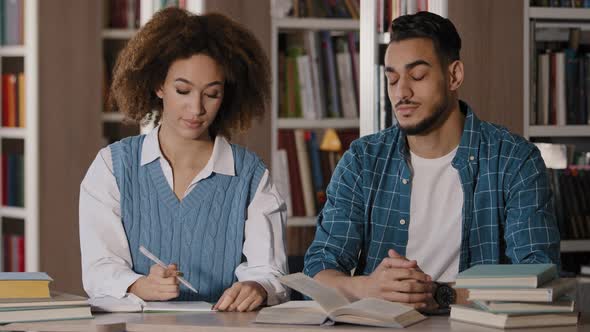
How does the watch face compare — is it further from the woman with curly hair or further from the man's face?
the man's face

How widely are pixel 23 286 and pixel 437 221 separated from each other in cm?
104

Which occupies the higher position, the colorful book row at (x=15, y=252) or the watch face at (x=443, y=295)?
the watch face at (x=443, y=295)

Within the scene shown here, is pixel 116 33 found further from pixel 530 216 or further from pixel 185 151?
pixel 530 216

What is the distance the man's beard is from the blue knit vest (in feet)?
1.42

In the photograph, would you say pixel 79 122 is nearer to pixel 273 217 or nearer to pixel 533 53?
pixel 533 53

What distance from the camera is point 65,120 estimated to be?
4.97 m

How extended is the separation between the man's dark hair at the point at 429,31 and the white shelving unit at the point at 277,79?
1.59 meters

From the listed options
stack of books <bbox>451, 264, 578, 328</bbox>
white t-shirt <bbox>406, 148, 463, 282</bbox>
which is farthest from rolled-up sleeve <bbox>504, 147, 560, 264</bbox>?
stack of books <bbox>451, 264, 578, 328</bbox>

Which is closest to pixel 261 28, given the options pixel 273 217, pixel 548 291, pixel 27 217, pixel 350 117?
pixel 350 117

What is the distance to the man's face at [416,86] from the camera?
2.75 metres

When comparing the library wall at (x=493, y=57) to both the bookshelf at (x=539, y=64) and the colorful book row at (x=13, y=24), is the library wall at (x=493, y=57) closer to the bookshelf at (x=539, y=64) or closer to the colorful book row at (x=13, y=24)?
the bookshelf at (x=539, y=64)

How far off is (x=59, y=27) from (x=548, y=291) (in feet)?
11.0

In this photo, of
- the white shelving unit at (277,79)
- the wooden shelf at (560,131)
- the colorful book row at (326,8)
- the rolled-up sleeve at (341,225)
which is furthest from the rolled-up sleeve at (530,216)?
the colorful book row at (326,8)

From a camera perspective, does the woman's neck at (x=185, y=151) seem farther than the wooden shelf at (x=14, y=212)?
No
